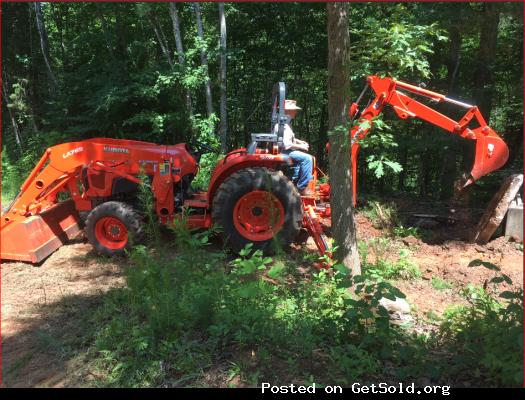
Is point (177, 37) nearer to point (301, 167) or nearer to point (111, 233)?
point (301, 167)

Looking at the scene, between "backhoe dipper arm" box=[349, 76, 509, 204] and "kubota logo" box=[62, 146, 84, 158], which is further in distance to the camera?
"backhoe dipper arm" box=[349, 76, 509, 204]

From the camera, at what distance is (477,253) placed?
5.85 m

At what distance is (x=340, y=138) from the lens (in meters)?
4.06

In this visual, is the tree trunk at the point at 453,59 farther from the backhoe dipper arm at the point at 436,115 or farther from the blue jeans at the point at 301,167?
the blue jeans at the point at 301,167

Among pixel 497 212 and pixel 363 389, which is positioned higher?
pixel 363 389

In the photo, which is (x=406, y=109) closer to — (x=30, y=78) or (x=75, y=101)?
(x=75, y=101)

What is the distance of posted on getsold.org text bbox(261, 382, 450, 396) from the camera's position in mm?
2498

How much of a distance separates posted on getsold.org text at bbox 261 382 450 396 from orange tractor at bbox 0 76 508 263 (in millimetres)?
2582

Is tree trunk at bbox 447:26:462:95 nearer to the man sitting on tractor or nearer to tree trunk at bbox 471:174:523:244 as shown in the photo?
tree trunk at bbox 471:174:523:244

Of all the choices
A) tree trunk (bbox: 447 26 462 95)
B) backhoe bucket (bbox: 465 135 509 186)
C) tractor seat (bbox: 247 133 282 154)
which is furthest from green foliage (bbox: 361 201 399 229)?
tree trunk (bbox: 447 26 462 95)

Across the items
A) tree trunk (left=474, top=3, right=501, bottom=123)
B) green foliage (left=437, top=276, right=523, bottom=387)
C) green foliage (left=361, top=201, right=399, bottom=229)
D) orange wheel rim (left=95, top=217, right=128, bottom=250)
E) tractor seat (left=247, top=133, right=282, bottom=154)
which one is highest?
tree trunk (left=474, top=3, right=501, bottom=123)

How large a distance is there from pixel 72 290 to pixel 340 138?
3331 millimetres

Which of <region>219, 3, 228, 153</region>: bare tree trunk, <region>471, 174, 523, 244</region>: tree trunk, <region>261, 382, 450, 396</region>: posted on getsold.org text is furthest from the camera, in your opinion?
<region>219, 3, 228, 153</region>: bare tree trunk

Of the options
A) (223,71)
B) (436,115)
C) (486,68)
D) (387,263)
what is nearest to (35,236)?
(387,263)
